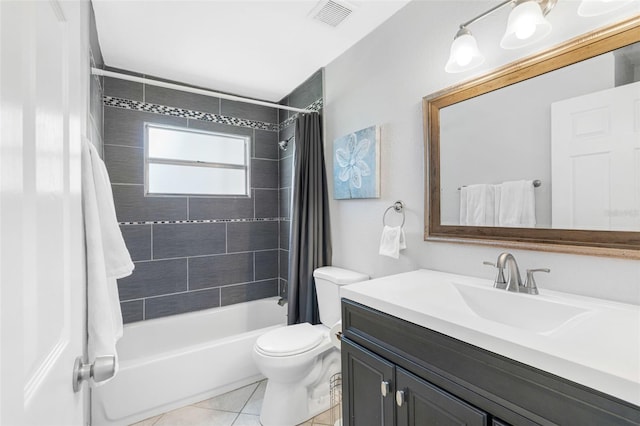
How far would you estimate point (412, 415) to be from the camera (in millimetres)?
976

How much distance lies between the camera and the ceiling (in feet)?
5.52

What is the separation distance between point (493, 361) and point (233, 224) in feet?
8.17

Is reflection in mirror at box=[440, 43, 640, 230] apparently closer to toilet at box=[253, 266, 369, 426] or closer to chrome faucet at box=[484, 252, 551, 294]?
chrome faucet at box=[484, 252, 551, 294]

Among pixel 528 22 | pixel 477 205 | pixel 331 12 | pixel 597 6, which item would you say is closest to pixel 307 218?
pixel 477 205

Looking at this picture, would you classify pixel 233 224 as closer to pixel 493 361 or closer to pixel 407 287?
pixel 407 287

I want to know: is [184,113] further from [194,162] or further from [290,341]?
[290,341]

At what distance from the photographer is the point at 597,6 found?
957mm

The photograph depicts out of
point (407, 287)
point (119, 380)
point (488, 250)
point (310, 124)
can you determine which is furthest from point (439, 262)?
point (119, 380)

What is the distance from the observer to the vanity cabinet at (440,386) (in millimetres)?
651

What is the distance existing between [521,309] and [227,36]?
219 centimetres

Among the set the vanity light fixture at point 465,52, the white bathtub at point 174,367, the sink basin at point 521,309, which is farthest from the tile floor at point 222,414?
the vanity light fixture at point 465,52

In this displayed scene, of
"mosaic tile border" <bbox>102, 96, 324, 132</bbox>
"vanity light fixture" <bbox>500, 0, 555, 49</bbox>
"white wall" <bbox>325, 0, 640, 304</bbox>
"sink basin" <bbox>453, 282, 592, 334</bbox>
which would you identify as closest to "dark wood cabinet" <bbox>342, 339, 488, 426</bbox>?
"sink basin" <bbox>453, 282, 592, 334</bbox>

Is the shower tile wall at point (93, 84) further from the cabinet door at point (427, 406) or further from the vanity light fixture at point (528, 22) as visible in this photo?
the vanity light fixture at point (528, 22)

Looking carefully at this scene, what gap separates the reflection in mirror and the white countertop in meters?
0.29
